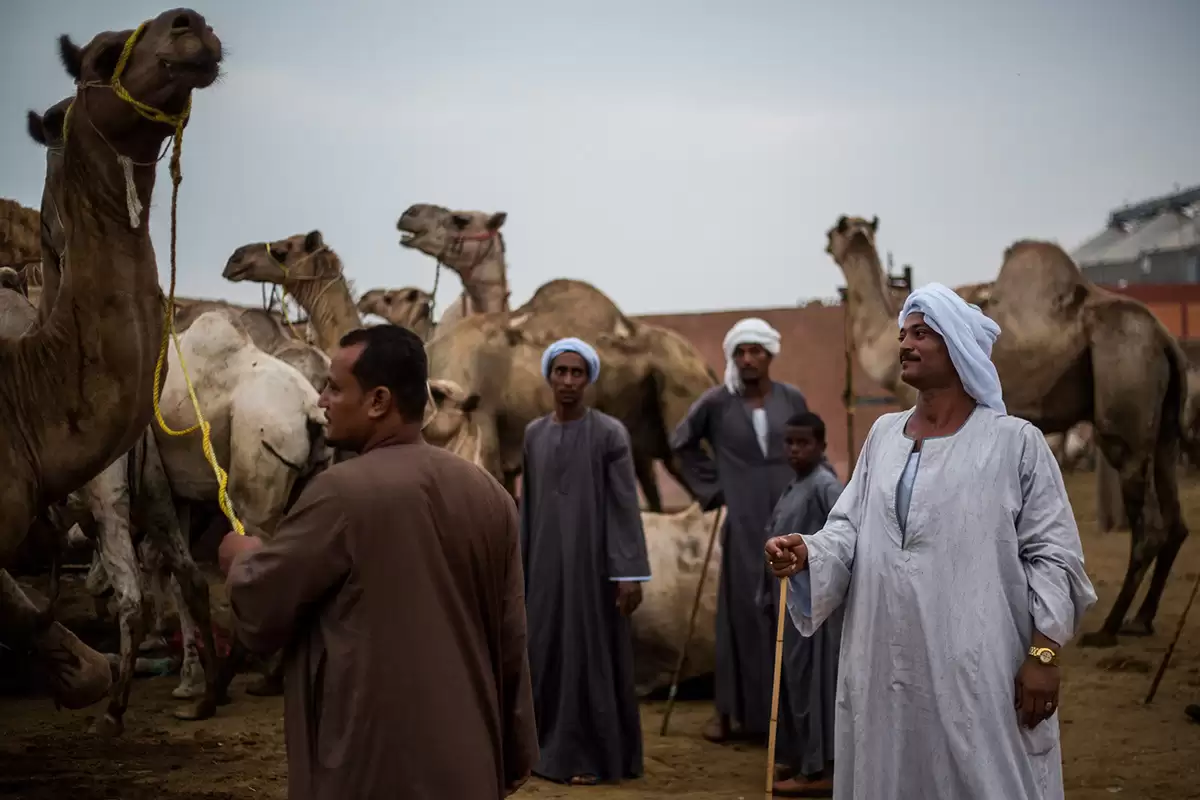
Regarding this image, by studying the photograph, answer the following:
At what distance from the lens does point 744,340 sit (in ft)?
24.3

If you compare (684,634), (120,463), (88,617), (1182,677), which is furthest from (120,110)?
(1182,677)

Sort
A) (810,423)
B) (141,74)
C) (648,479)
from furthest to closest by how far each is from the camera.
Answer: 1. (648,479)
2. (810,423)
3. (141,74)

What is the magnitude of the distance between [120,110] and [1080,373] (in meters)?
8.01

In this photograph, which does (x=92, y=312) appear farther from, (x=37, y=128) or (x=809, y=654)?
(x=809, y=654)

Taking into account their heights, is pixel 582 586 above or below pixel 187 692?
above

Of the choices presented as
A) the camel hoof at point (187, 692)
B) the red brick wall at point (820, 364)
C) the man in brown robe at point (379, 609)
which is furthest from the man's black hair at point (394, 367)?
the red brick wall at point (820, 364)

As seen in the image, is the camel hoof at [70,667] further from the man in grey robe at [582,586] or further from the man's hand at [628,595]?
the man's hand at [628,595]

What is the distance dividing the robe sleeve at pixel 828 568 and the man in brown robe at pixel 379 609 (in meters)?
1.05

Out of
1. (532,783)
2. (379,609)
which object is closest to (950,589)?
(379,609)

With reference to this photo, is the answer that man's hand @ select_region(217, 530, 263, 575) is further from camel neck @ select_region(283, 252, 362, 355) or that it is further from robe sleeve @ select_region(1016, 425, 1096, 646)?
camel neck @ select_region(283, 252, 362, 355)

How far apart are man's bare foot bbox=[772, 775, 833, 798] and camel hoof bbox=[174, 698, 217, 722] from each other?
3121 mm

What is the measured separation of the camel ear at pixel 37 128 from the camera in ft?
15.8

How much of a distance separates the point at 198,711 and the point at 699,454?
3.01 m

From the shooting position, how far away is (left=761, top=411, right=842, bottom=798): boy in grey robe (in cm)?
640
